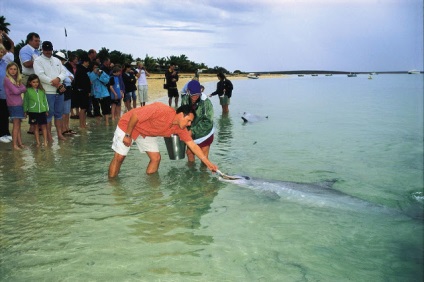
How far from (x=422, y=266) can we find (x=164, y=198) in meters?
3.70

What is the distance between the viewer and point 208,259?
4.06 metres

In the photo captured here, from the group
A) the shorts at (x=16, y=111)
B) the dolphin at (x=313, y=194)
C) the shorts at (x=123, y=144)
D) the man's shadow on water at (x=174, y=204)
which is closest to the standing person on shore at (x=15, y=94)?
the shorts at (x=16, y=111)

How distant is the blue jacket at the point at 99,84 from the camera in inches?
476

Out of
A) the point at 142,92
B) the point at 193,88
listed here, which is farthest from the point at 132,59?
the point at 193,88

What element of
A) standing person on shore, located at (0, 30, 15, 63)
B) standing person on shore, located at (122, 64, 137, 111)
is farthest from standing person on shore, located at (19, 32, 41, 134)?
standing person on shore, located at (122, 64, 137, 111)

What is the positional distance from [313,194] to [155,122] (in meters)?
2.94

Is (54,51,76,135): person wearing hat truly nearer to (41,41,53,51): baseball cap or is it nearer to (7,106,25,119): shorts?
(41,41,53,51): baseball cap

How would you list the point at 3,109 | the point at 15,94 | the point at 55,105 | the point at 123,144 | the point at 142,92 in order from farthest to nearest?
the point at 142,92, the point at 55,105, the point at 3,109, the point at 15,94, the point at 123,144

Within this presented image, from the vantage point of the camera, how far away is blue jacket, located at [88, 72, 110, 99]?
12102 millimetres

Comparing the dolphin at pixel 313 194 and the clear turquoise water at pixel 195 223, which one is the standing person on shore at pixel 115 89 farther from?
the dolphin at pixel 313 194

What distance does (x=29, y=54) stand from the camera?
9406 mm

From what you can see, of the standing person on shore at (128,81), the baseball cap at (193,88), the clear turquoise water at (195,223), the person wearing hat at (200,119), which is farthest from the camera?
the standing person on shore at (128,81)

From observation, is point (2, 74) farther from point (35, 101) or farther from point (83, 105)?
point (83, 105)

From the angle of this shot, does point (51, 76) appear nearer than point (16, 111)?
No
